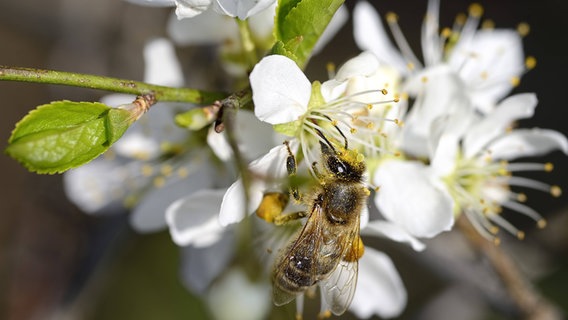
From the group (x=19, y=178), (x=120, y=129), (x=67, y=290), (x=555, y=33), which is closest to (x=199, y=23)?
(x=120, y=129)

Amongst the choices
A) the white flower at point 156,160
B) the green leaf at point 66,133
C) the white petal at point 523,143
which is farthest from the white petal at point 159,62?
the white petal at point 523,143

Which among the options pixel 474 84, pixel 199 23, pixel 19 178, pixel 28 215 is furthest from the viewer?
pixel 19 178

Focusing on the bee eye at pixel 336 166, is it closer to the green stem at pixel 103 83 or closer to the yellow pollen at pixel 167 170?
the green stem at pixel 103 83

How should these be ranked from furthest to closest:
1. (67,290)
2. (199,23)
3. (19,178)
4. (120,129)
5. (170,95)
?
(19,178) → (67,290) → (199,23) → (170,95) → (120,129)

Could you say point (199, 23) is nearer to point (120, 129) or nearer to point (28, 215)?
point (120, 129)

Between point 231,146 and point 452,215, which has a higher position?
point 231,146

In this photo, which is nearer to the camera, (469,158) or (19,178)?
(469,158)

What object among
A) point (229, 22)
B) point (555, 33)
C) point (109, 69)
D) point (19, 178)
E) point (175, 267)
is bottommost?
point (555, 33)
